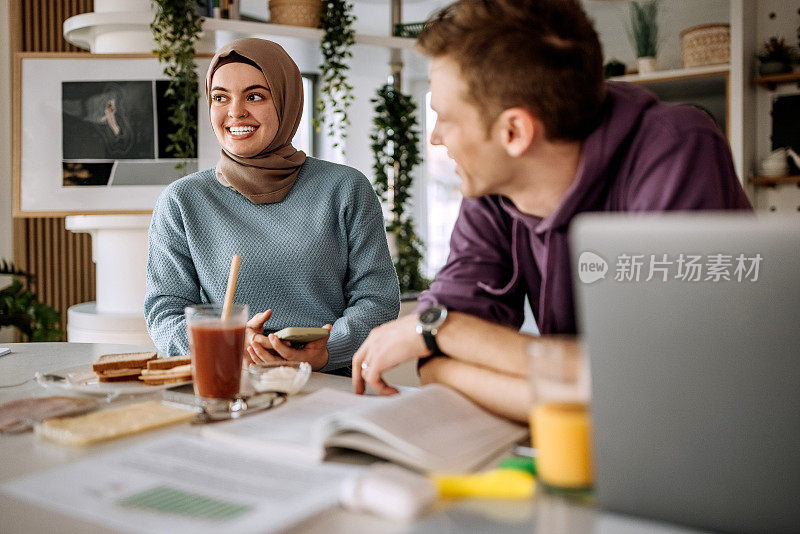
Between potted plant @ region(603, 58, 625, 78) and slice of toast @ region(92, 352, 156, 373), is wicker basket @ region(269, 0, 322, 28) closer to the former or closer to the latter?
potted plant @ region(603, 58, 625, 78)

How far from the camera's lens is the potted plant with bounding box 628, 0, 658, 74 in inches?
169

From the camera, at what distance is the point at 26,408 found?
3.64 ft

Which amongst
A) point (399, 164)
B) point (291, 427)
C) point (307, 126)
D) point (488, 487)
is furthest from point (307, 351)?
point (307, 126)

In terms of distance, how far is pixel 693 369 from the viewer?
0.65 metres

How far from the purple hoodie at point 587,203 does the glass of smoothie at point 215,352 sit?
1.11 ft

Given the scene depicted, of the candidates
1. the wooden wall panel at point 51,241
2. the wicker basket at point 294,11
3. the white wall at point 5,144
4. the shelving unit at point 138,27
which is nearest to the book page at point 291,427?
the shelving unit at point 138,27

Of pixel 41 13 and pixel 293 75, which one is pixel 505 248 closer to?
pixel 293 75

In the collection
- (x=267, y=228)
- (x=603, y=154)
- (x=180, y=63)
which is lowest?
(x=267, y=228)

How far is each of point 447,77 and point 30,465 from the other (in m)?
0.80

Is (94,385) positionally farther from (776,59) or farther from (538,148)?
(776,59)

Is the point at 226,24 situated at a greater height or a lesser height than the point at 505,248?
greater

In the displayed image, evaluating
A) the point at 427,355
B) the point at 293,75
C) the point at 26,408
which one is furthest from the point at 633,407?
the point at 293,75

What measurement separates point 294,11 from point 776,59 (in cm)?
256

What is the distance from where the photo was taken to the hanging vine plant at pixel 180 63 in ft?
10.2
